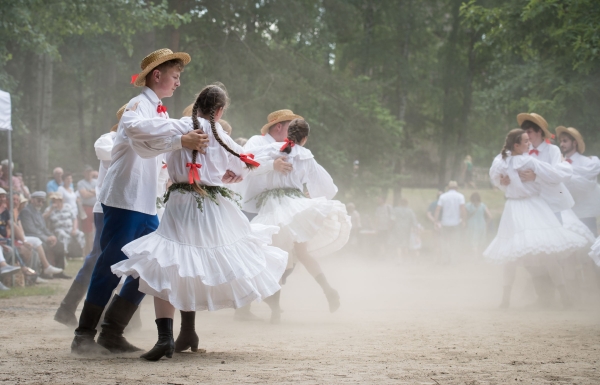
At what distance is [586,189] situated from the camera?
38.1 feet

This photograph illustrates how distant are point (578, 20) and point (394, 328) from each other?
404 inches

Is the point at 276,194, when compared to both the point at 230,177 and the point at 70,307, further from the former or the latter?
the point at 230,177

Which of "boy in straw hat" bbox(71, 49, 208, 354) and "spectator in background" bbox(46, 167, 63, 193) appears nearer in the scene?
"boy in straw hat" bbox(71, 49, 208, 354)

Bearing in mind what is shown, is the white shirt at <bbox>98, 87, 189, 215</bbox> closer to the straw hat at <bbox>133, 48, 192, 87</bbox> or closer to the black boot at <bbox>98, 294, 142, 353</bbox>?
the straw hat at <bbox>133, 48, 192, 87</bbox>

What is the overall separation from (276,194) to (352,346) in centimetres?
265

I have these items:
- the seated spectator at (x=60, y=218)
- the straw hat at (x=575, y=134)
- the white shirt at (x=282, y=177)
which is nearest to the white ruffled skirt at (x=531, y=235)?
the straw hat at (x=575, y=134)

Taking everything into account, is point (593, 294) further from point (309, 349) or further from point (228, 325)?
point (309, 349)

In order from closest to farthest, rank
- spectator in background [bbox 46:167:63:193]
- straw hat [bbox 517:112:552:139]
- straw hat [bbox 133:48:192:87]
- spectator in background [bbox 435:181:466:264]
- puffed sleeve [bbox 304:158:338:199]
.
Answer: straw hat [bbox 133:48:192:87]
puffed sleeve [bbox 304:158:338:199]
straw hat [bbox 517:112:552:139]
spectator in background [bbox 46:167:63:193]
spectator in background [bbox 435:181:466:264]

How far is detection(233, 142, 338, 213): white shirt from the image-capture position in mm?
8816

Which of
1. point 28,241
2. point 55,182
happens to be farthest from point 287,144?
point 55,182

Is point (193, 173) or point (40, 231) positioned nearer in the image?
point (193, 173)

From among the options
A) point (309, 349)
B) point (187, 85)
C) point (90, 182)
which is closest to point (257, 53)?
point (187, 85)

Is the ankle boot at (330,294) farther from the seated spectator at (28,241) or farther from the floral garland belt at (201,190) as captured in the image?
the seated spectator at (28,241)

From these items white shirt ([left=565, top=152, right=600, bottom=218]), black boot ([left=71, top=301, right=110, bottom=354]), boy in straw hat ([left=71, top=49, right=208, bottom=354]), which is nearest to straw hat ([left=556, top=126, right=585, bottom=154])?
white shirt ([left=565, top=152, right=600, bottom=218])
